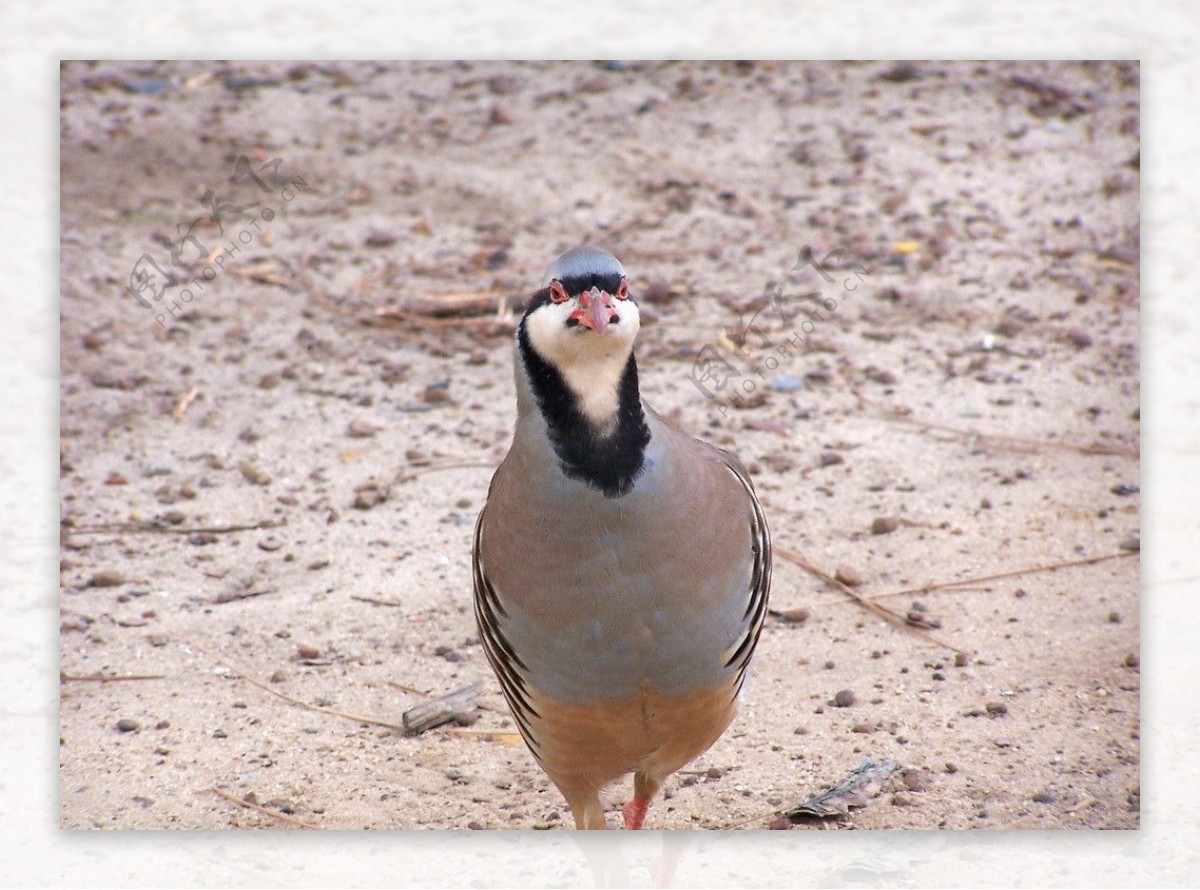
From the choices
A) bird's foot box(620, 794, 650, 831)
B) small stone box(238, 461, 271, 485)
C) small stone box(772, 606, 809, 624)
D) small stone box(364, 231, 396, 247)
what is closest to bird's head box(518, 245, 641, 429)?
bird's foot box(620, 794, 650, 831)

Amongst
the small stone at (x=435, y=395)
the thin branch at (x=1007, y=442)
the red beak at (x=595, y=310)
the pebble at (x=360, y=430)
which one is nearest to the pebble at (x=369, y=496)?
the pebble at (x=360, y=430)

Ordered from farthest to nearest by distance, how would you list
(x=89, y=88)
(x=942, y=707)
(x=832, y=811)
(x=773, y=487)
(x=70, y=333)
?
(x=70, y=333)
(x=773, y=487)
(x=89, y=88)
(x=942, y=707)
(x=832, y=811)

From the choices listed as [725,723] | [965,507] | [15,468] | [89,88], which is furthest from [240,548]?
[965,507]

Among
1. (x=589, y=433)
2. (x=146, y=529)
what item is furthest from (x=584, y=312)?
(x=146, y=529)

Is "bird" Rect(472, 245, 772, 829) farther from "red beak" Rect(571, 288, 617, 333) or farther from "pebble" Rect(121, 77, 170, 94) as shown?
"pebble" Rect(121, 77, 170, 94)

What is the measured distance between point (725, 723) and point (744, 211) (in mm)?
2536

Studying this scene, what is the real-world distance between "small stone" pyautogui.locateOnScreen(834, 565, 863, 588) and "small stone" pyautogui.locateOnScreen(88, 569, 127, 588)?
171cm

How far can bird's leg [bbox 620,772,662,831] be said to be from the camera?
111 inches

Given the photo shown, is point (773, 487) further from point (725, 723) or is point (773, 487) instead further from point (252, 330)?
point (252, 330)

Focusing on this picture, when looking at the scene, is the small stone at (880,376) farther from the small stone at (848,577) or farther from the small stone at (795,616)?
the small stone at (795,616)

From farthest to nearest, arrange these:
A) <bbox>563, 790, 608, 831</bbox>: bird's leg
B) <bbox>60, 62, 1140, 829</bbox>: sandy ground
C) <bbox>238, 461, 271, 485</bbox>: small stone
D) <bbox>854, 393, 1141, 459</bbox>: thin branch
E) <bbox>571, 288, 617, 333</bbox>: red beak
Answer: <bbox>238, 461, 271, 485</bbox>: small stone, <bbox>854, 393, 1141, 459</bbox>: thin branch, <bbox>60, 62, 1140, 829</bbox>: sandy ground, <bbox>563, 790, 608, 831</bbox>: bird's leg, <bbox>571, 288, 617, 333</bbox>: red beak

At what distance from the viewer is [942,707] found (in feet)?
10.4

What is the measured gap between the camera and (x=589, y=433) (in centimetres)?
238

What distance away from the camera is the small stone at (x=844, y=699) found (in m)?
3.20
